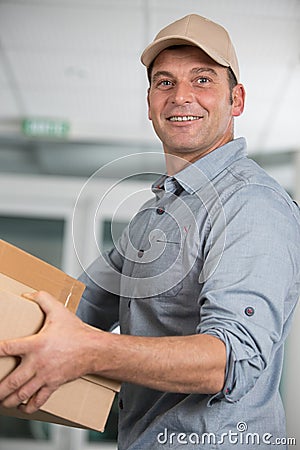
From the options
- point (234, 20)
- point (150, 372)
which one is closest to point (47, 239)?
point (234, 20)

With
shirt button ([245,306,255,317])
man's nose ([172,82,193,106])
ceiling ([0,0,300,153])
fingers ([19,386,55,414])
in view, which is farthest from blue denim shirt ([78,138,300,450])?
ceiling ([0,0,300,153])

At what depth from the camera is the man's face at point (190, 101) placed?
4.15 ft

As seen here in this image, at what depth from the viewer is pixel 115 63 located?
354cm

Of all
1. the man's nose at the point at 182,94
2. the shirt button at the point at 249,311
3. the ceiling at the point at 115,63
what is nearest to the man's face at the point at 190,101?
the man's nose at the point at 182,94

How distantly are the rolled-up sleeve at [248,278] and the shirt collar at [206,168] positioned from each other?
→ 0.12 meters

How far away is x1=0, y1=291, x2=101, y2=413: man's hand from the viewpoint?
89cm

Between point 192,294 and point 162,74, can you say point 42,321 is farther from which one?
point 162,74

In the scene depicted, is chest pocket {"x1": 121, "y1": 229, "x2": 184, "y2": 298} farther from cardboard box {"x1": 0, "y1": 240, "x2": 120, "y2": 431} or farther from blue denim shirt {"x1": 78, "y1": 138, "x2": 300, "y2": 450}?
cardboard box {"x1": 0, "y1": 240, "x2": 120, "y2": 431}

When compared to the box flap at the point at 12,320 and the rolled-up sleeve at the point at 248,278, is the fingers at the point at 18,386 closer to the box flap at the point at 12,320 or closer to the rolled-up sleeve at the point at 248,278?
the box flap at the point at 12,320

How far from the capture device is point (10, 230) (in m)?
4.71

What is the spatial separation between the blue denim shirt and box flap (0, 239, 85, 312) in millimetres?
188

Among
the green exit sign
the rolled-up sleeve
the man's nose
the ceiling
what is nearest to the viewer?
the rolled-up sleeve

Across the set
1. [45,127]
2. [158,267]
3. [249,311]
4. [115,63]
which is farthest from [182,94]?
[45,127]

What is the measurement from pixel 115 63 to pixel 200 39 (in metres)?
2.37
